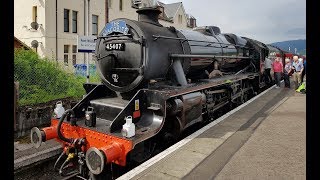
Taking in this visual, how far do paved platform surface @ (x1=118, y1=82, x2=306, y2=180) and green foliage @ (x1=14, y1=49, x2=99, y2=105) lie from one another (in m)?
5.13

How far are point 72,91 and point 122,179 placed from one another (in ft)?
21.2

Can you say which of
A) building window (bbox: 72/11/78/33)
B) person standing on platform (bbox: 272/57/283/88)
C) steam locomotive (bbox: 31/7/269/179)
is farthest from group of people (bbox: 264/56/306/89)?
building window (bbox: 72/11/78/33)

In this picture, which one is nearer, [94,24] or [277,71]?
[277,71]

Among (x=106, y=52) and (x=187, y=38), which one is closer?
(x=106, y=52)

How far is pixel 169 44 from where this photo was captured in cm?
622

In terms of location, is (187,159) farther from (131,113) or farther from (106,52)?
(106,52)

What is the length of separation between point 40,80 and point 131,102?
5.35 metres

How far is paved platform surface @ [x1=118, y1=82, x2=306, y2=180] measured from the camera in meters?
4.23

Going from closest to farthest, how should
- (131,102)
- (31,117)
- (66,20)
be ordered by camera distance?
(131,102)
(31,117)
(66,20)

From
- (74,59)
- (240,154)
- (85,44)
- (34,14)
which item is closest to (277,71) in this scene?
(85,44)

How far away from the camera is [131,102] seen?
17.2 feet

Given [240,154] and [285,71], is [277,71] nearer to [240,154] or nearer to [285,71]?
[285,71]

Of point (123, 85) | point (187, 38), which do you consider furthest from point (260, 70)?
point (123, 85)

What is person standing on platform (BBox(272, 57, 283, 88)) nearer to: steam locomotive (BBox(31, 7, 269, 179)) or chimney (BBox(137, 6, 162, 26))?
steam locomotive (BBox(31, 7, 269, 179))
